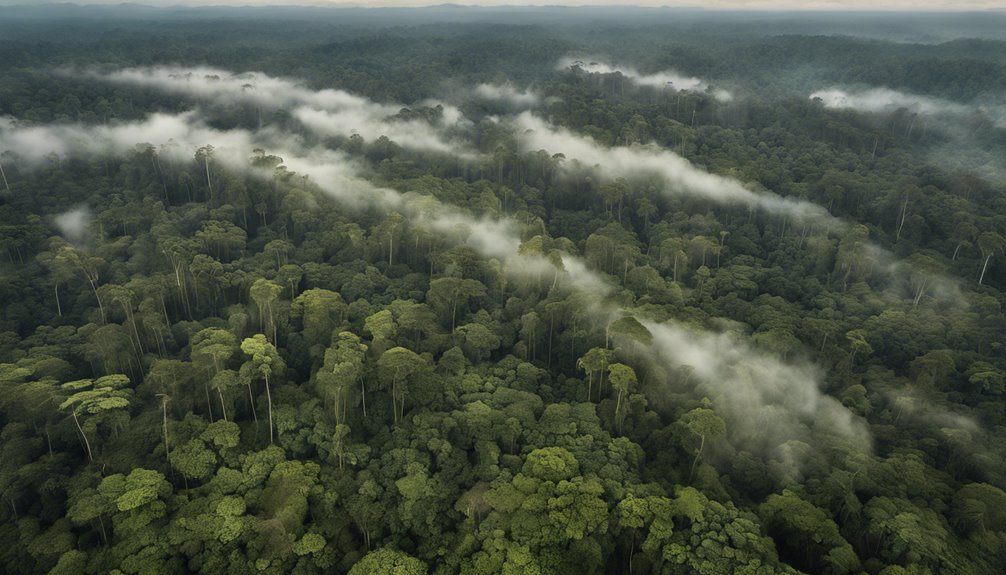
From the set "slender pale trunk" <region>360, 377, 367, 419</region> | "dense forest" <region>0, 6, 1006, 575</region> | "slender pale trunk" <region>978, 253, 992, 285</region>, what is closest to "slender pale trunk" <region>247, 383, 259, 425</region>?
"dense forest" <region>0, 6, 1006, 575</region>

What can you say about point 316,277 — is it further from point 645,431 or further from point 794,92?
point 794,92

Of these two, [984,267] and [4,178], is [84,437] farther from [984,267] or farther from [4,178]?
[984,267]

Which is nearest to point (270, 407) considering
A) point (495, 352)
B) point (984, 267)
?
point (495, 352)

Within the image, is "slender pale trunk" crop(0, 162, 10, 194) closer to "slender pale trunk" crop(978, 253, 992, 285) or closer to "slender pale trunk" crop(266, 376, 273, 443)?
"slender pale trunk" crop(266, 376, 273, 443)

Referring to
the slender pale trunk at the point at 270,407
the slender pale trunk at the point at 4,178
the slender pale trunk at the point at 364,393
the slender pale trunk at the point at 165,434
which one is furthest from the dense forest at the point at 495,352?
the slender pale trunk at the point at 4,178

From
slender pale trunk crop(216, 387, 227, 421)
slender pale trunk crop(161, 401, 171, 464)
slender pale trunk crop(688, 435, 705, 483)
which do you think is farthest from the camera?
slender pale trunk crop(216, 387, 227, 421)

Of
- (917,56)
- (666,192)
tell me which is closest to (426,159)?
(666,192)

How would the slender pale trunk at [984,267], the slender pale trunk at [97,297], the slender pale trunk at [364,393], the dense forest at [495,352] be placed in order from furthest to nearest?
1. the slender pale trunk at [984,267]
2. the slender pale trunk at [97,297]
3. the slender pale trunk at [364,393]
4. the dense forest at [495,352]

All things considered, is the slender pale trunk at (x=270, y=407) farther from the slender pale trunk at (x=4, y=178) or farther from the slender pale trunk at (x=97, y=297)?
the slender pale trunk at (x=4, y=178)
